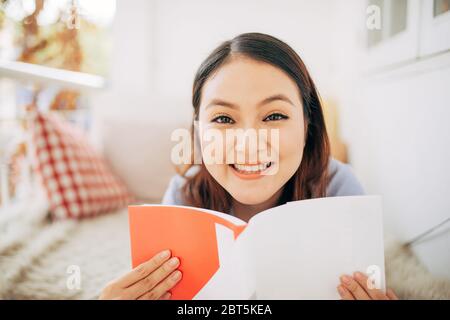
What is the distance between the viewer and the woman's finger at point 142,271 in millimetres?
620

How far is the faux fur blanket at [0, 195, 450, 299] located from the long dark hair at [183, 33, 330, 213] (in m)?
0.24

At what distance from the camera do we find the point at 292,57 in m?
0.68

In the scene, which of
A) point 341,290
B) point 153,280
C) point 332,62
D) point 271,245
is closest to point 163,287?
point 153,280

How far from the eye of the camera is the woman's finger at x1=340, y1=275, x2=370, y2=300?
612 mm

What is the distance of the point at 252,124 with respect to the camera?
65 cm

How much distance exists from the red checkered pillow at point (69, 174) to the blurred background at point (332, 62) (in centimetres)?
18

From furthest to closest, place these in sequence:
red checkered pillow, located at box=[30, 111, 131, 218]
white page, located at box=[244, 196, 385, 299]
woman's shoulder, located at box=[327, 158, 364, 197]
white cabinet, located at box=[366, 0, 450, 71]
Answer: red checkered pillow, located at box=[30, 111, 131, 218], woman's shoulder, located at box=[327, 158, 364, 197], white cabinet, located at box=[366, 0, 450, 71], white page, located at box=[244, 196, 385, 299]

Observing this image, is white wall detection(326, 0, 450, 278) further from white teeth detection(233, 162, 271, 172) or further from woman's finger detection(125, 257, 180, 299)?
woman's finger detection(125, 257, 180, 299)

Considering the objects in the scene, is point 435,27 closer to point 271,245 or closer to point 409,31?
point 409,31

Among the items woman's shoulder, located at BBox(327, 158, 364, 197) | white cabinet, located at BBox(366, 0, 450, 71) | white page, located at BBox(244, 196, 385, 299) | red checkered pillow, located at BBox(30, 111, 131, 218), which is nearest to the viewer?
white page, located at BBox(244, 196, 385, 299)

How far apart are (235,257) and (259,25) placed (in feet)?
1.51

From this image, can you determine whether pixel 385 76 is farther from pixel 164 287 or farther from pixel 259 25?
pixel 164 287

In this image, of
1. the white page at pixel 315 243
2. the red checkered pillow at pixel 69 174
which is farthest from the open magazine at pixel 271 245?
the red checkered pillow at pixel 69 174

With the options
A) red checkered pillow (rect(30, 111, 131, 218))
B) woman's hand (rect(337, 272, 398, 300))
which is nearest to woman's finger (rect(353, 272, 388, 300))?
woman's hand (rect(337, 272, 398, 300))
